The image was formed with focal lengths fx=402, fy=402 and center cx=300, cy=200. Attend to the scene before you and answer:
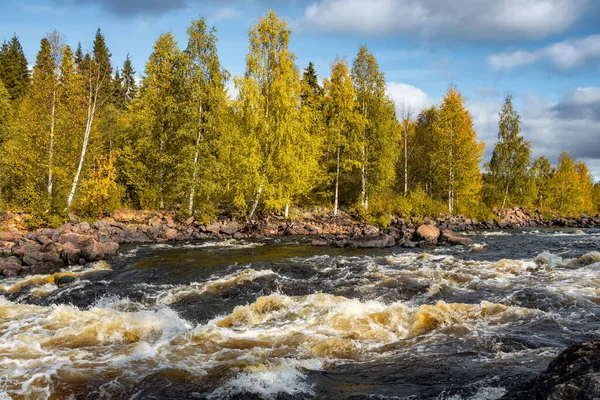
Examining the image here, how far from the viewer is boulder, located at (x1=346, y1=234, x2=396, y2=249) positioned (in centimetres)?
2325

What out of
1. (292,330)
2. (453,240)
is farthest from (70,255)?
(453,240)

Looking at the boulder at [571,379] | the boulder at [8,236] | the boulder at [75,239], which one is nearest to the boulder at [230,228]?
the boulder at [75,239]

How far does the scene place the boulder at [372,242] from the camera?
2325 cm

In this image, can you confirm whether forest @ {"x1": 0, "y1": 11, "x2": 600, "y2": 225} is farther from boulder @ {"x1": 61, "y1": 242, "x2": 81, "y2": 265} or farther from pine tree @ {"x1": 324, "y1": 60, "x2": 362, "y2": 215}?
boulder @ {"x1": 61, "y1": 242, "x2": 81, "y2": 265}

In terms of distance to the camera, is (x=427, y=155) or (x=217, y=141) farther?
(x=427, y=155)

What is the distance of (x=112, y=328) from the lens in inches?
344

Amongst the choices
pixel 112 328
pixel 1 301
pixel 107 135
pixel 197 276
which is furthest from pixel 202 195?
pixel 112 328

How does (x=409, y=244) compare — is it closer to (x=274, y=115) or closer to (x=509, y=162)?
(x=274, y=115)

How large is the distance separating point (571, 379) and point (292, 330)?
571 centimetres

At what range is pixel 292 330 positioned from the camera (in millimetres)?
8781

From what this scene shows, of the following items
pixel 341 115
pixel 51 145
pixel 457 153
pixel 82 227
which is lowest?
pixel 82 227

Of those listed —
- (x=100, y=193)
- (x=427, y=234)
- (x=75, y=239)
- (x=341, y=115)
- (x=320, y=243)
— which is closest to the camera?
(x=75, y=239)

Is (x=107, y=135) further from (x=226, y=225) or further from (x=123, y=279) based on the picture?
(x=123, y=279)

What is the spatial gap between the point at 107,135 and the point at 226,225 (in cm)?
1886
